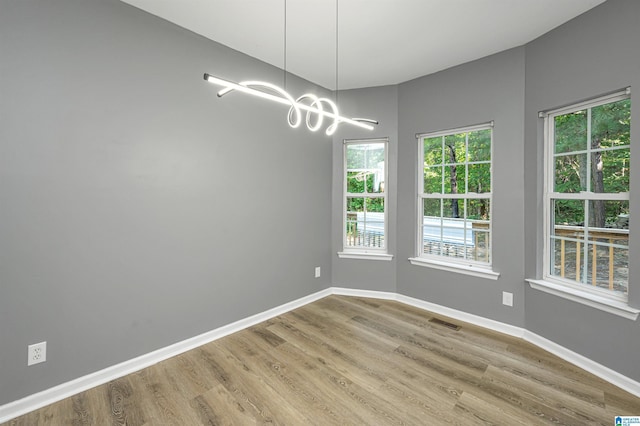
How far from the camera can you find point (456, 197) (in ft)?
11.2

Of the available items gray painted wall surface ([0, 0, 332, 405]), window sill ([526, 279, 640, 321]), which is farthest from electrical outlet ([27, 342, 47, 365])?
window sill ([526, 279, 640, 321])

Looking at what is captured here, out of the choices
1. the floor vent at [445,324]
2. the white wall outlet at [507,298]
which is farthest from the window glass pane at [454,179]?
the floor vent at [445,324]

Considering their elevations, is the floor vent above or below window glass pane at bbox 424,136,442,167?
below

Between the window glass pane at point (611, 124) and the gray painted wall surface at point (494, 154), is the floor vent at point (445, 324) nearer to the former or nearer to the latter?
the gray painted wall surface at point (494, 154)

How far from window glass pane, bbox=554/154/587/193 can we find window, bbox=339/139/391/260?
1819 millimetres

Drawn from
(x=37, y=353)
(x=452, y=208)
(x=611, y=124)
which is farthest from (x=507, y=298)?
(x=37, y=353)

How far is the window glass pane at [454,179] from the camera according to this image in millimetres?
3406

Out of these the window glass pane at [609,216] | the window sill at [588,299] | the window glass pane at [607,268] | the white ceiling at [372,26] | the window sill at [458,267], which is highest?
the white ceiling at [372,26]

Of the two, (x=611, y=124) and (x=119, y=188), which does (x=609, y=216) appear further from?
(x=119, y=188)

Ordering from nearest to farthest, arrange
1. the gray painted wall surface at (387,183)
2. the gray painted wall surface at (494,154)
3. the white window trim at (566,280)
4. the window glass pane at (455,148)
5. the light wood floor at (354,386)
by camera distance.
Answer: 1. the light wood floor at (354,386)
2. the white window trim at (566,280)
3. the gray painted wall surface at (494,154)
4. the window glass pane at (455,148)
5. the gray painted wall surface at (387,183)

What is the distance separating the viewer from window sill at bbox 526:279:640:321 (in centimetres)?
212

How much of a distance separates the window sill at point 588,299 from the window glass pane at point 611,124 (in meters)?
1.23

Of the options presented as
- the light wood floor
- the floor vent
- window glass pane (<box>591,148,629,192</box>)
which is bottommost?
the light wood floor

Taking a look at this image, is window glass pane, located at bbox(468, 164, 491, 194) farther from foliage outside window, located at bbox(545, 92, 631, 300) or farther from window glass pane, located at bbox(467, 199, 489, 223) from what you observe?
foliage outside window, located at bbox(545, 92, 631, 300)
